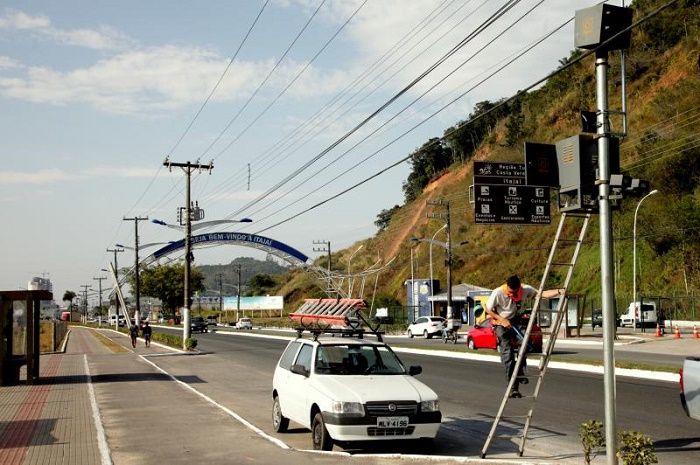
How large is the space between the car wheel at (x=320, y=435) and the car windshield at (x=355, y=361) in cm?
81

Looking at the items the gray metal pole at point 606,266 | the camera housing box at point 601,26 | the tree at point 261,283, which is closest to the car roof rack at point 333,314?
the gray metal pole at point 606,266

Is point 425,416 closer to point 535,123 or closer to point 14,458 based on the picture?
point 14,458

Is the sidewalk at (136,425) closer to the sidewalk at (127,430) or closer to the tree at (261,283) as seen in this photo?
the sidewalk at (127,430)

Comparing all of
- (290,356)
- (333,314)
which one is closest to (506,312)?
(290,356)

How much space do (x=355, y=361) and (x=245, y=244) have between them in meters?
67.7

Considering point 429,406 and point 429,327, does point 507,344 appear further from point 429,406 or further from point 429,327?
point 429,327

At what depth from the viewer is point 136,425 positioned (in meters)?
13.3

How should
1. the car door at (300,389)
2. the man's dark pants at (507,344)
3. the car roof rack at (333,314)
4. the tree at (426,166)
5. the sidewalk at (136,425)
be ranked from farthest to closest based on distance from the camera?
the tree at (426,166) < the car roof rack at (333,314) < the car door at (300,389) < the man's dark pants at (507,344) < the sidewalk at (136,425)

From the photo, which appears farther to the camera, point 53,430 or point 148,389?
point 148,389

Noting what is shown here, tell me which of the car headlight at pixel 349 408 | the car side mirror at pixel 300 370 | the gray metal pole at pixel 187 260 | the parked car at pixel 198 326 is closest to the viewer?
the car headlight at pixel 349 408

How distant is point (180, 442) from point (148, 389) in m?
9.11

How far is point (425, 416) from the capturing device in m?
10.0

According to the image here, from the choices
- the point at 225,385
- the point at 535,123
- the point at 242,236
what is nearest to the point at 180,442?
the point at 225,385

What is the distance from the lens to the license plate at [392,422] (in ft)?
32.3
